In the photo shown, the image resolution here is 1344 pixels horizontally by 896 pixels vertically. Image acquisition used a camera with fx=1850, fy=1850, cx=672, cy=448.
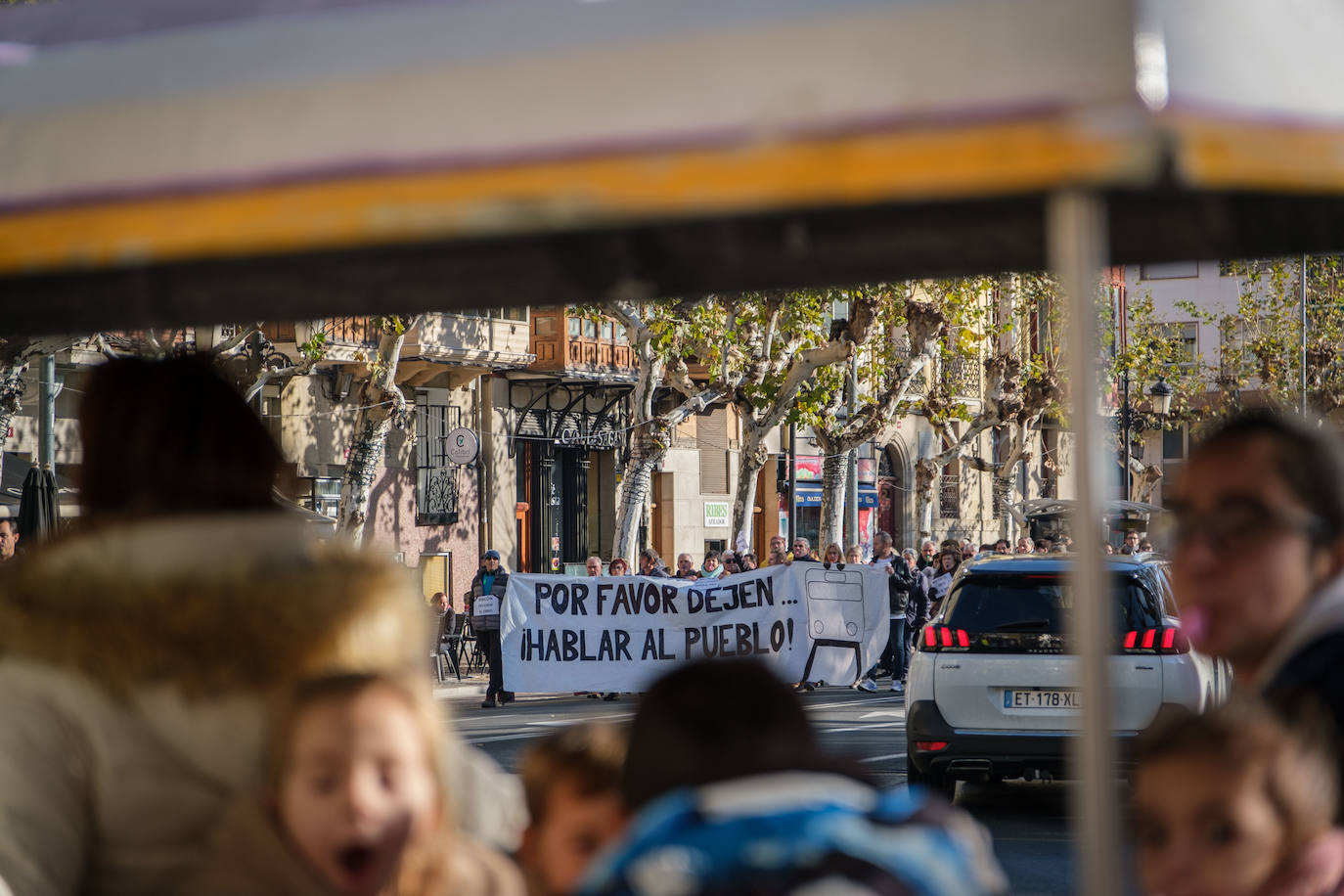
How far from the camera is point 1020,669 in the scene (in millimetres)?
11758

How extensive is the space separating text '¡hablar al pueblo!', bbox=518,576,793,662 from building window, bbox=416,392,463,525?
16646 millimetres

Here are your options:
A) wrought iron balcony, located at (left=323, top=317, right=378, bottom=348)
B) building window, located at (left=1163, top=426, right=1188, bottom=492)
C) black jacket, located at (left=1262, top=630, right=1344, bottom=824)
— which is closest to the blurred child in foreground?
black jacket, located at (left=1262, top=630, right=1344, bottom=824)

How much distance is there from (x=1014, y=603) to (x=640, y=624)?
10.2 meters

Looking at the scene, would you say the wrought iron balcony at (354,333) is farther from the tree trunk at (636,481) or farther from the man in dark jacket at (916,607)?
the man in dark jacket at (916,607)

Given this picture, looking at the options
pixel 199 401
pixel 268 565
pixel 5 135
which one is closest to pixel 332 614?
pixel 268 565

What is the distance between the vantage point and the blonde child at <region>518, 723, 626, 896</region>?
9.07 ft

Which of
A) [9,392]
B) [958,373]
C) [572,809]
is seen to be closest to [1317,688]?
[572,809]

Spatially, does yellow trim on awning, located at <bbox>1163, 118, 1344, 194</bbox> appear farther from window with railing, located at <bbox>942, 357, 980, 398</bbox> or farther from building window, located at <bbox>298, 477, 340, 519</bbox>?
window with railing, located at <bbox>942, 357, 980, 398</bbox>

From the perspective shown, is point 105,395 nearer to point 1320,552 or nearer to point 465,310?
point 465,310

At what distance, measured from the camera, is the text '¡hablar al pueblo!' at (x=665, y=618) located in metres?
21.6

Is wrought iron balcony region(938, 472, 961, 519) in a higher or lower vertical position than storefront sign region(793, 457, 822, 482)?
lower

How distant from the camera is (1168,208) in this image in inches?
116

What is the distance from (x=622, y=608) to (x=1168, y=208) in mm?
18948

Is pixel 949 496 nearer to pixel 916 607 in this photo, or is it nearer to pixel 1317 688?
pixel 916 607
